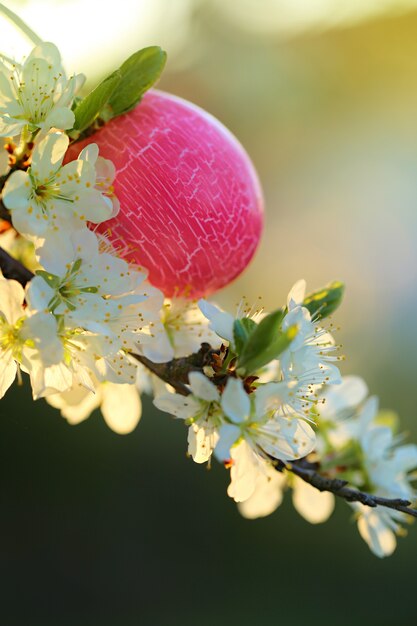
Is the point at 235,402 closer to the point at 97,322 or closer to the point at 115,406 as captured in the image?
the point at 97,322

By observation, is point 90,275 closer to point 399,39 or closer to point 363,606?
point 363,606

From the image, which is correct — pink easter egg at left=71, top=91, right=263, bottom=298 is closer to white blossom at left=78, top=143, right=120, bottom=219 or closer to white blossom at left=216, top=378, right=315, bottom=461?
white blossom at left=78, top=143, right=120, bottom=219

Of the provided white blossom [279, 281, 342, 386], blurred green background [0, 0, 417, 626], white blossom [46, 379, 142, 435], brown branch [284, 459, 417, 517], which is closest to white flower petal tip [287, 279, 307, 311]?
white blossom [279, 281, 342, 386]

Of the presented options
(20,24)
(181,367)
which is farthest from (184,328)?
(20,24)

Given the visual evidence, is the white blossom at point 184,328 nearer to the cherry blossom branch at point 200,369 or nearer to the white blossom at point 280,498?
the cherry blossom branch at point 200,369

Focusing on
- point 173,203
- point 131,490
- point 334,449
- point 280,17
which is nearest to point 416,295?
point 280,17

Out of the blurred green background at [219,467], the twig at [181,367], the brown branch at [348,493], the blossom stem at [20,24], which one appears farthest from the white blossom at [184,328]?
the blurred green background at [219,467]
